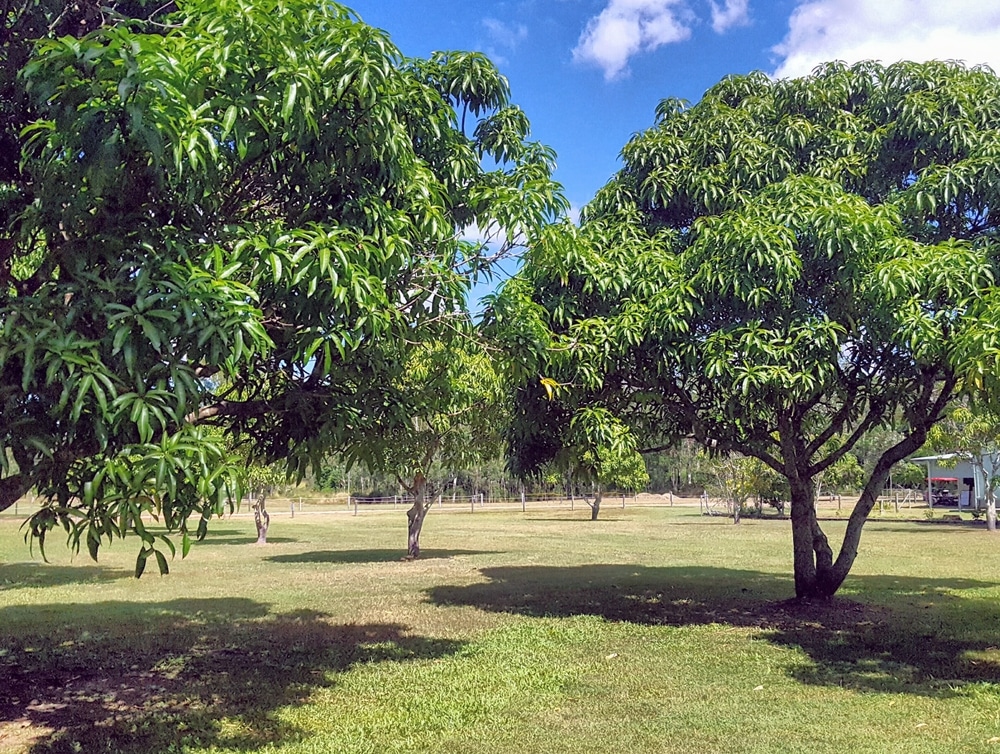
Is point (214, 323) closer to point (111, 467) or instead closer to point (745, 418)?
point (111, 467)

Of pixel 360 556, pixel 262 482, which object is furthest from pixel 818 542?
pixel 262 482

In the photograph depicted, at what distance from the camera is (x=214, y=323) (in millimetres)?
4254

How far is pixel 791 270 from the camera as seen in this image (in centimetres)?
834

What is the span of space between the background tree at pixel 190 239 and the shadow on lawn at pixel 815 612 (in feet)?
18.5

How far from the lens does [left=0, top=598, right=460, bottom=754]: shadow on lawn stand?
21.4 feet

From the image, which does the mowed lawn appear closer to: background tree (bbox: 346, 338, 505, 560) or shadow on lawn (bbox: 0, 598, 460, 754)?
shadow on lawn (bbox: 0, 598, 460, 754)

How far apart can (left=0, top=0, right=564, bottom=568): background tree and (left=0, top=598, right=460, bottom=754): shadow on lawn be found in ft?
7.39

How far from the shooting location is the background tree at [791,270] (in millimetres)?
8266

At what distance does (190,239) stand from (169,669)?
549 cm

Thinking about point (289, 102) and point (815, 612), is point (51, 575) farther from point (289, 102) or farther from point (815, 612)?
point (289, 102)

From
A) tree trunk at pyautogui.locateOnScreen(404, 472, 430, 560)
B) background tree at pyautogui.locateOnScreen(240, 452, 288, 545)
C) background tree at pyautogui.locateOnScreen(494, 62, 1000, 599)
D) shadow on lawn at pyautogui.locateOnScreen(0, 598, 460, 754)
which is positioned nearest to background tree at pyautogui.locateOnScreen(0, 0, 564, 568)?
background tree at pyautogui.locateOnScreen(494, 62, 1000, 599)

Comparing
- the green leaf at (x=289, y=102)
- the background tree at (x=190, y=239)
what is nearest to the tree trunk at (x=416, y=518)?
→ the background tree at (x=190, y=239)

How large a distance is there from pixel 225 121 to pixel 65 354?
1534 mm

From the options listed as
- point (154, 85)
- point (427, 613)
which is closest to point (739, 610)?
point (427, 613)
